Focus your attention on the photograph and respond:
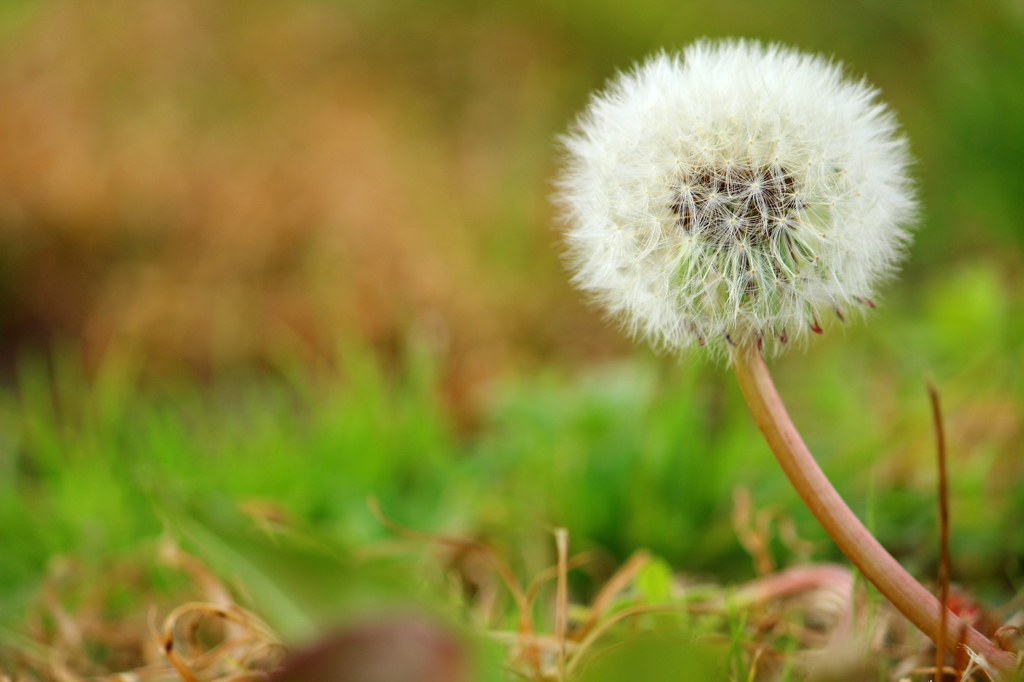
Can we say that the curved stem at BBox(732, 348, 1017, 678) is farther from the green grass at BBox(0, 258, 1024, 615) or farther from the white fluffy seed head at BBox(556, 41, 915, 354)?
the green grass at BBox(0, 258, 1024, 615)

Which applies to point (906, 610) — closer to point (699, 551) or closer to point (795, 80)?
point (795, 80)

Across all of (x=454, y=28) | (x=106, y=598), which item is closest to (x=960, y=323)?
(x=106, y=598)

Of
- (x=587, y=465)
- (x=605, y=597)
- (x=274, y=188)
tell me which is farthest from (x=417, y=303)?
(x=605, y=597)

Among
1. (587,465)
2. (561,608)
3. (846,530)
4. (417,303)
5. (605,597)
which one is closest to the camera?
(846,530)

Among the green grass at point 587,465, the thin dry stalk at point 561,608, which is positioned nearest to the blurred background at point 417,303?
the green grass at point 587,465

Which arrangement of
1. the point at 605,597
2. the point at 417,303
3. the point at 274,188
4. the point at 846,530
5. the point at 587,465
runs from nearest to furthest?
1. the point at 846,530
2. the point at 605,597
3. the point at 587,465
4. the point at 417,303
5. the point at 274,188

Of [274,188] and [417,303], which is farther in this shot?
[274,188]

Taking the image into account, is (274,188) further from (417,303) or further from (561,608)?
(561,608)
